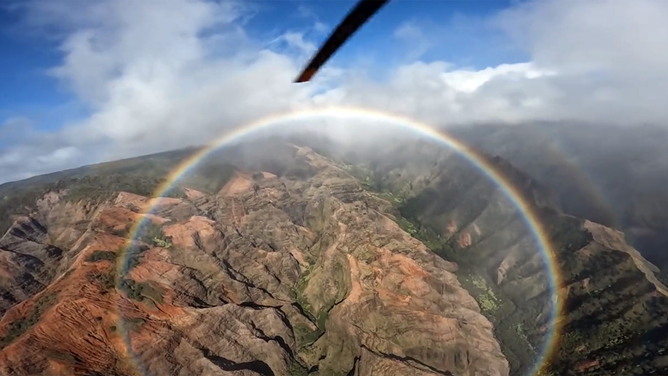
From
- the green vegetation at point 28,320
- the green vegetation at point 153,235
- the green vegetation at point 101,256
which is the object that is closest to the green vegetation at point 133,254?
the green vegetation at point 101,256

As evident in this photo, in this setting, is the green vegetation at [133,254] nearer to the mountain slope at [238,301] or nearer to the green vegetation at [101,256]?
the mountain slope at [238,301]

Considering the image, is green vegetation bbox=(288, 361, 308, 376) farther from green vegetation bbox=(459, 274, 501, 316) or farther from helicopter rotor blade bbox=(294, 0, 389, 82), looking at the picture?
helicopter rotor blade bbox=(294, 0, 389, 82)

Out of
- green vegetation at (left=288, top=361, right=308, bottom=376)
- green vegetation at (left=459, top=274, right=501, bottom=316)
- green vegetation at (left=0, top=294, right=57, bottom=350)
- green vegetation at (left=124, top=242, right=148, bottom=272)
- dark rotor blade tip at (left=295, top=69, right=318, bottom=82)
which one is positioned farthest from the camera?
green vegetation at (left=459, top=274, right=501, bottom=316)

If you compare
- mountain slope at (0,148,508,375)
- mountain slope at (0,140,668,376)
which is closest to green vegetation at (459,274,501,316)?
mountain slope at (0,140,668,376)

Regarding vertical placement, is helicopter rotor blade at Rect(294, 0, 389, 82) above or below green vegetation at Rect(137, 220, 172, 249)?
above

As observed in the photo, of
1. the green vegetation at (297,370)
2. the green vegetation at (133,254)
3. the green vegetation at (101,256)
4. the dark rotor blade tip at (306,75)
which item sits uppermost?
the dark rotor blade tip at (306,75)

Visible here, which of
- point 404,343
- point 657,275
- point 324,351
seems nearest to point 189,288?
point 324,351
